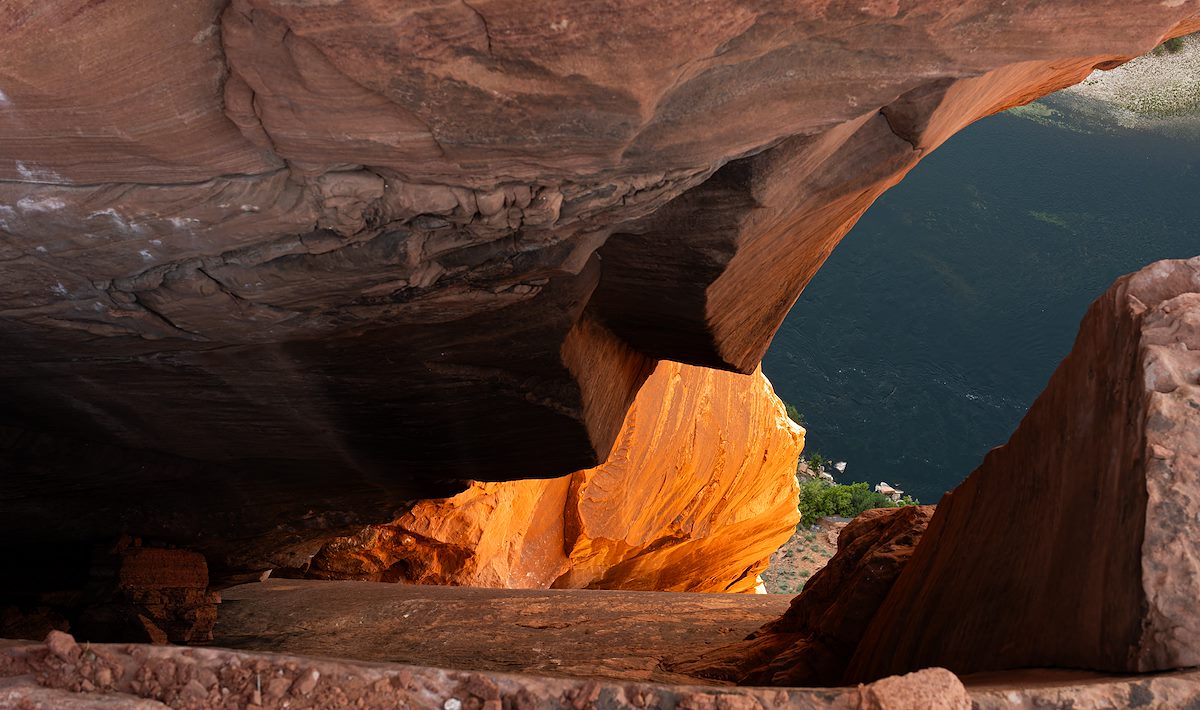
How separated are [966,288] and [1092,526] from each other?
74.8ft

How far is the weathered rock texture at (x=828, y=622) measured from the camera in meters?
4.14

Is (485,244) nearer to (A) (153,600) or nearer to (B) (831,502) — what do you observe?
(A) (153,600)

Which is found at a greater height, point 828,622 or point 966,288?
point 966,288

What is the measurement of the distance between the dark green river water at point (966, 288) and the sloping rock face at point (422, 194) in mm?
19323

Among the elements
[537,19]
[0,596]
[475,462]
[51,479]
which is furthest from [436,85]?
[0,596]

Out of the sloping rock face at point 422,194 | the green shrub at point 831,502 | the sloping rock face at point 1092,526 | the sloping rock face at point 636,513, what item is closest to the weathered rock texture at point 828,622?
the sloping rock face at point 1092,526

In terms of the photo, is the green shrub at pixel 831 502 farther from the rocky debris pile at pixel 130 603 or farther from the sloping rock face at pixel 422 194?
the sloping rock face at pixel 422 194

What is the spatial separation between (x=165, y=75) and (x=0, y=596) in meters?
4.77

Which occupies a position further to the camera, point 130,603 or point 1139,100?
point 1139,100

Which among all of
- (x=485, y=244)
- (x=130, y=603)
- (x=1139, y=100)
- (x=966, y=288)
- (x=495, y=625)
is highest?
(x=1139, y=100)

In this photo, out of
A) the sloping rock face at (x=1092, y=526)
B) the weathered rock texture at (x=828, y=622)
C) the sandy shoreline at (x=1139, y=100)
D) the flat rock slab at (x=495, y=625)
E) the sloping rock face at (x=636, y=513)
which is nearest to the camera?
the sloping rock face at (x=1092, y=526)

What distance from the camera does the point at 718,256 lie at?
3.66m

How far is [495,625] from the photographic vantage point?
5629mm

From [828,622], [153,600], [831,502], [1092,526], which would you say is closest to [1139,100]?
[831,502]
